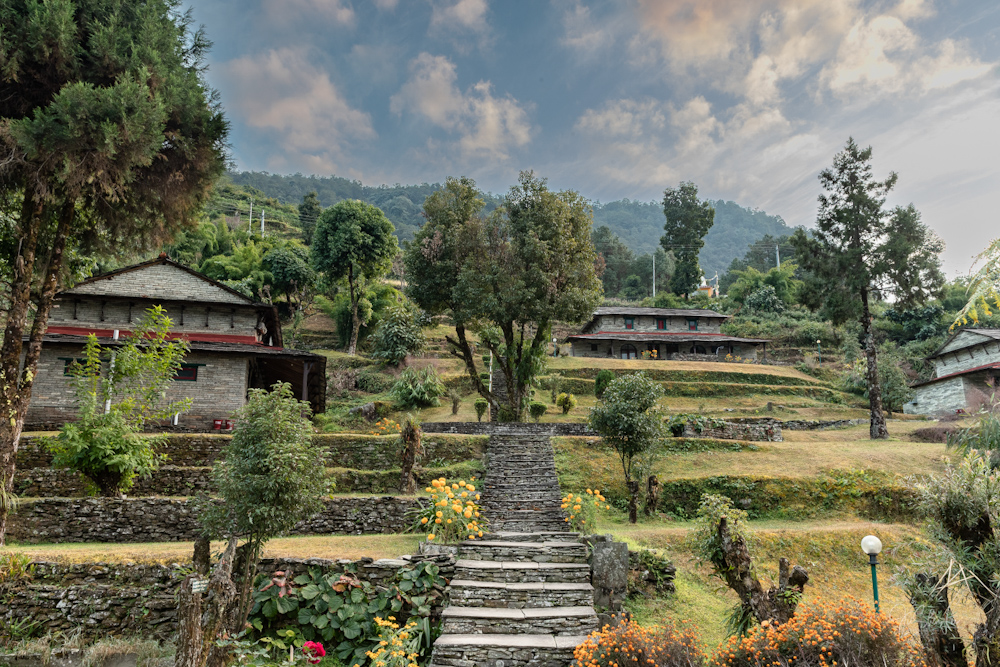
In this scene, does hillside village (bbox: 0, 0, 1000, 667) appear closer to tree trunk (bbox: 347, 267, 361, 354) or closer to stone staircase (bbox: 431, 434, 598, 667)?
stone staircase (bbox: 431, 434, 598, 667)

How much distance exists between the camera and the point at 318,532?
1380 cm

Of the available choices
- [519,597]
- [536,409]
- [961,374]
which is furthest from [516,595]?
[961,374]

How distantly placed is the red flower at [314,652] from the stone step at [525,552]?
131 inches

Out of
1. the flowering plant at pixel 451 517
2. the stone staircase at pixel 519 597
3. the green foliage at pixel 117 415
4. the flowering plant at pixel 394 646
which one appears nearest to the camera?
the flowering plant at pixel 394 646

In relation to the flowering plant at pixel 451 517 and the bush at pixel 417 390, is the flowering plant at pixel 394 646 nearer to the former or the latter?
the flowering plant at pixel 451 517

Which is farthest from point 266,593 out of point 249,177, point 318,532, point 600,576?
point 249,177

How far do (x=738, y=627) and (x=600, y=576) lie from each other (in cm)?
250

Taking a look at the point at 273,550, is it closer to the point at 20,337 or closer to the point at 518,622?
the point at 518,622

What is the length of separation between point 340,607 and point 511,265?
15.0m

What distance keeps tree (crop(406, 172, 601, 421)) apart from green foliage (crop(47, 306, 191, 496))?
11.0 m

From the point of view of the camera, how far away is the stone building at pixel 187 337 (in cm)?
2034

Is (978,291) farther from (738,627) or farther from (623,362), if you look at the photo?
(623,362)

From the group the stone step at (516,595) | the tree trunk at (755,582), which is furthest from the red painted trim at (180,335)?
the tree trunk at (755,582)

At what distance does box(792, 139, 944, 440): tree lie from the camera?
987 inches
